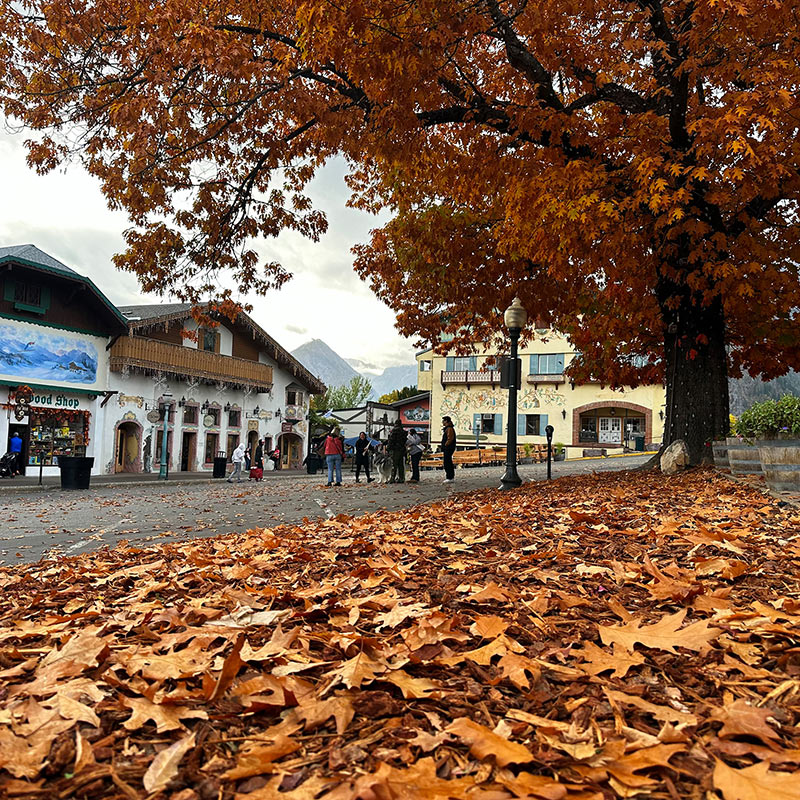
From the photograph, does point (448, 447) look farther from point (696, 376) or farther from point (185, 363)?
point (185, 363)

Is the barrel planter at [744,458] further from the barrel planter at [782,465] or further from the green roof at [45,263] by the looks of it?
the green roof at [45,263]

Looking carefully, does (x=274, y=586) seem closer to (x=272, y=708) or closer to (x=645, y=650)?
(x=272, y=708)

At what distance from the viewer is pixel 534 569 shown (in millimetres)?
3197

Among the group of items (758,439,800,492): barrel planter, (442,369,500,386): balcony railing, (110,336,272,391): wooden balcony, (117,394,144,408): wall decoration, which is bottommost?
(758,439,800,492): barrel planter

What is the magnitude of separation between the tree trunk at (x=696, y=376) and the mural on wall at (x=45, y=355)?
24163 millimetres

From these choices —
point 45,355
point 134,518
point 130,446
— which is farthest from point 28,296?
point 134,518

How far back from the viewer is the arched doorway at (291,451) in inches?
1555

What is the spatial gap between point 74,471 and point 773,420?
18034 millimetres

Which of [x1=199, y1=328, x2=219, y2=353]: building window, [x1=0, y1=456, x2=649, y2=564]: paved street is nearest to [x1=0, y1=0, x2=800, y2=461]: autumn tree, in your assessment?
[x1=0, y1=456, x2=649, y2=564]: paved street

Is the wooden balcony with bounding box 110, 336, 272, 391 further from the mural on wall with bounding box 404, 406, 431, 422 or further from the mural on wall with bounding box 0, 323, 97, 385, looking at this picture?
the mural on wall with bounding box 404, 406, 431, 422

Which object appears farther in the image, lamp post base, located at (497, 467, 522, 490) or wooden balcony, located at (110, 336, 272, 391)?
wooden balcony, located at (110, 336, 272, 391)

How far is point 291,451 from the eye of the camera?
131ft

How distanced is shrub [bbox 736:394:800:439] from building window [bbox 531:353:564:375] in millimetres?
36152

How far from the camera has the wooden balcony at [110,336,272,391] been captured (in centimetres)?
A: 2850
